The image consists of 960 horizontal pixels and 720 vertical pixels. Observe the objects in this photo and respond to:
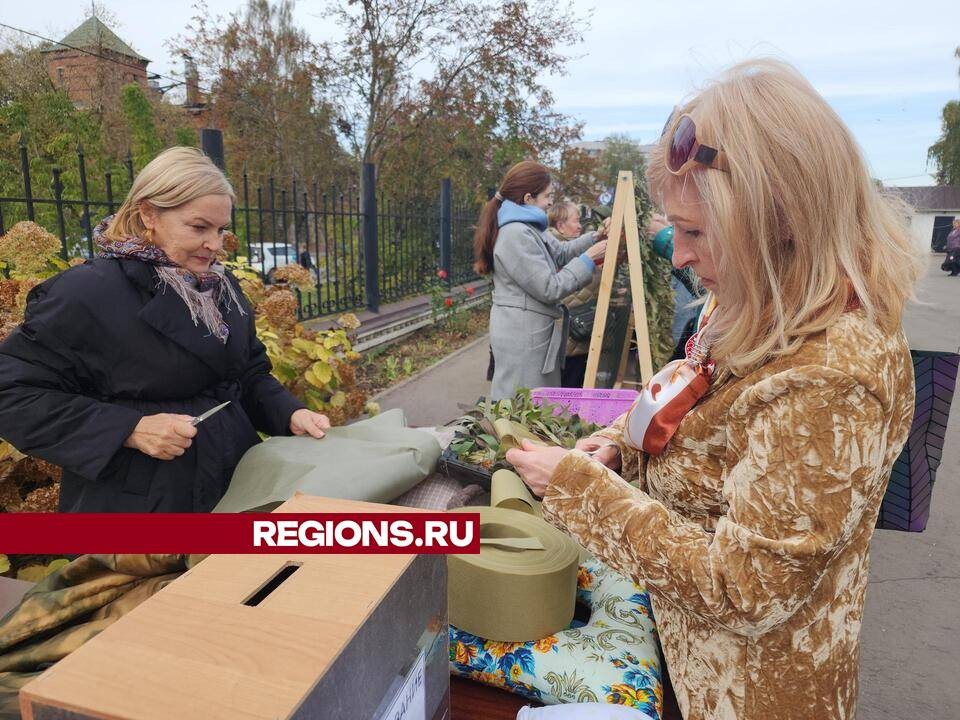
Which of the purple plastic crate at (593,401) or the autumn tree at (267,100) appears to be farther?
the autumn tree at (267,100)

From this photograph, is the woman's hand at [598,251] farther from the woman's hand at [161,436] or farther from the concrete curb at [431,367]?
the concrete curb at [431,367]

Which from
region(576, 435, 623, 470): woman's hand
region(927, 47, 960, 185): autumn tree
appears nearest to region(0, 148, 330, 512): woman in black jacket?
region(576, 435, 623, 470): woman's hand

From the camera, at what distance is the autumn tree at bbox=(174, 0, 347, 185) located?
534 inches

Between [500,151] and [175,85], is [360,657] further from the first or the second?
[175,85]

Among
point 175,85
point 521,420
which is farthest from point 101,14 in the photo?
point 521,420

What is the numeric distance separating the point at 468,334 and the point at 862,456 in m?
9.14

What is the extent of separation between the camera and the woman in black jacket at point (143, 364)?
5.23 feet

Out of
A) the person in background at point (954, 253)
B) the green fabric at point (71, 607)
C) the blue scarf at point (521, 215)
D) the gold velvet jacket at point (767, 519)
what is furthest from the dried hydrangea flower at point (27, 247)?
the person in background at point (954, 253)

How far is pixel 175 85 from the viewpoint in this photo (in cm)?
1655

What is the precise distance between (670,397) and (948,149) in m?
51.0

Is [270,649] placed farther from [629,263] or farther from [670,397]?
[629,263]

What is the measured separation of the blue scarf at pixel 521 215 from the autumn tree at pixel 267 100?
34.4ft

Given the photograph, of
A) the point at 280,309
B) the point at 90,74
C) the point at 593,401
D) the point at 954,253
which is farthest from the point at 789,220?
the point at 954,253

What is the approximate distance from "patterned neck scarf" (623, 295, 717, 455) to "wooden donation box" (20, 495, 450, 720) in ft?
1.45
